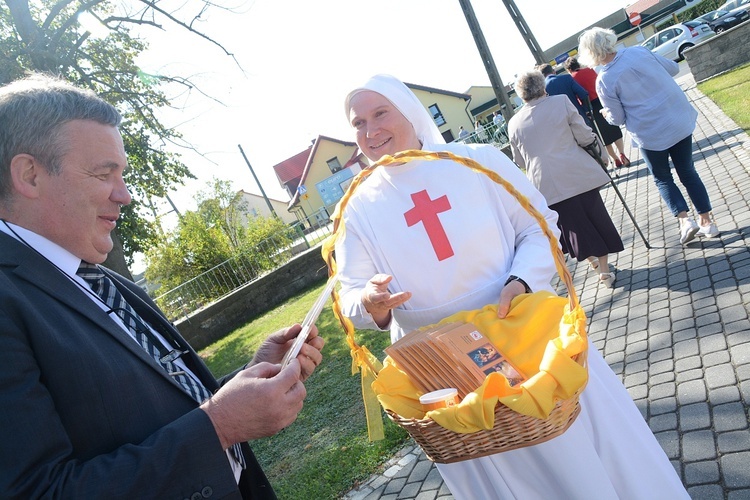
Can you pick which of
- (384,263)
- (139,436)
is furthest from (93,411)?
(384,263)

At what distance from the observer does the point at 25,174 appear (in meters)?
1.63

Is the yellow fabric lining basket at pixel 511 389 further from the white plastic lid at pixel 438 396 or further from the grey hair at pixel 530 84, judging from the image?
the grey hair at pixel 530 84

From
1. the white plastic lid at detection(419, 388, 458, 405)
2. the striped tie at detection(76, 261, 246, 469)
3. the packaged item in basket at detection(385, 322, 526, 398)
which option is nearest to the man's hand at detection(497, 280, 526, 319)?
the packaged item in basket at detection(385, 322, 526, 398)

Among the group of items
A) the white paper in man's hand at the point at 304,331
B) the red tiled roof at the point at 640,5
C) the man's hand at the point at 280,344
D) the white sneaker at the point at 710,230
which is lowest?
the white sneaker at the point at 710,230

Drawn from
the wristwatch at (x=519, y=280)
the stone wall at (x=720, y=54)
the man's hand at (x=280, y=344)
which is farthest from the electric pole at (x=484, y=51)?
the man's hand at (x=280, y=344)

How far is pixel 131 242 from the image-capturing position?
16562 millimetres

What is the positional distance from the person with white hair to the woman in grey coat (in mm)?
466

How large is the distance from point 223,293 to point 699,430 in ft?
38.9

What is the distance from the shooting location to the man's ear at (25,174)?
5.31ft

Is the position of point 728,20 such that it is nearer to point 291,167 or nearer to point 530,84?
point 530,84

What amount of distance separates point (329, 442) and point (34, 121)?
3.71m

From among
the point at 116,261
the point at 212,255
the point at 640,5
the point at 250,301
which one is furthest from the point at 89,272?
the point at 640,5

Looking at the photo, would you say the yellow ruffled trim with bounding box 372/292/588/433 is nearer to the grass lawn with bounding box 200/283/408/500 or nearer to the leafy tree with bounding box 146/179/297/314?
the grass lawn with bounding box 200/283/408/500

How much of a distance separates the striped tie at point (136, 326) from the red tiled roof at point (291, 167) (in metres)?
60.1
